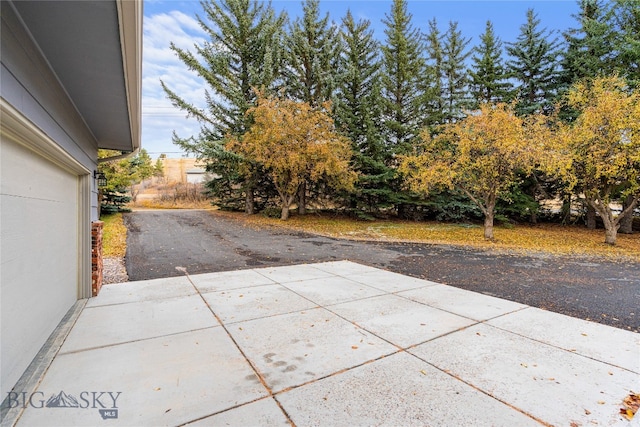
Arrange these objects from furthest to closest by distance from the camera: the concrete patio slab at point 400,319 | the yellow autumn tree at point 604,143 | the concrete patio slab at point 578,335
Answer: the yellow autumn tree at point 604,143 < the concrete patio slab at point 400,319 < the concrete patio slab at point 578,335

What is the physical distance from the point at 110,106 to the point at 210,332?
2.79 meters

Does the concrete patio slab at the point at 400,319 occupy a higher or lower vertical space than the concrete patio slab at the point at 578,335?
lower

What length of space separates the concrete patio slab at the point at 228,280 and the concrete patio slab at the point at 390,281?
5.29 feet

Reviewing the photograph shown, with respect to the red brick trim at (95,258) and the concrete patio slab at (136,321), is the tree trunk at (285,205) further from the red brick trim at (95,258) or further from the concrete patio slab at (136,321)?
the concrete patio slab at (136,321)

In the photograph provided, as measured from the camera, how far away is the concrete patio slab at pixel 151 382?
1872mm

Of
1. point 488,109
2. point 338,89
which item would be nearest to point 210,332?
point 488,109

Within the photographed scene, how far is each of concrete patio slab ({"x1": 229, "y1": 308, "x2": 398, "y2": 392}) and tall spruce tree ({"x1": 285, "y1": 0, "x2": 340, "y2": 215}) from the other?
44.8 ft

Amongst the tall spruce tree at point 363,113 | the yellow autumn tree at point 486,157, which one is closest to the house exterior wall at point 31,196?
the yellow autumn tree at point 486,157

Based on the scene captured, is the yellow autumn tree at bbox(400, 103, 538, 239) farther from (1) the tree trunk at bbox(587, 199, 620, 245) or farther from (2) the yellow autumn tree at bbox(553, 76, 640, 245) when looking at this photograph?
(1) the tree trunk at bbox(587, 199, 620, 245)

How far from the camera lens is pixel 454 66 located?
683 inches

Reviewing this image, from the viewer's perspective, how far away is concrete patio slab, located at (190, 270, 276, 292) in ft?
15.4

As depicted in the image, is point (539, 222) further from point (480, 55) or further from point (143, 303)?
point (143, 303)

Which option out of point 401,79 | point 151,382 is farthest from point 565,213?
point 151,382

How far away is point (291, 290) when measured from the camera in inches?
181
